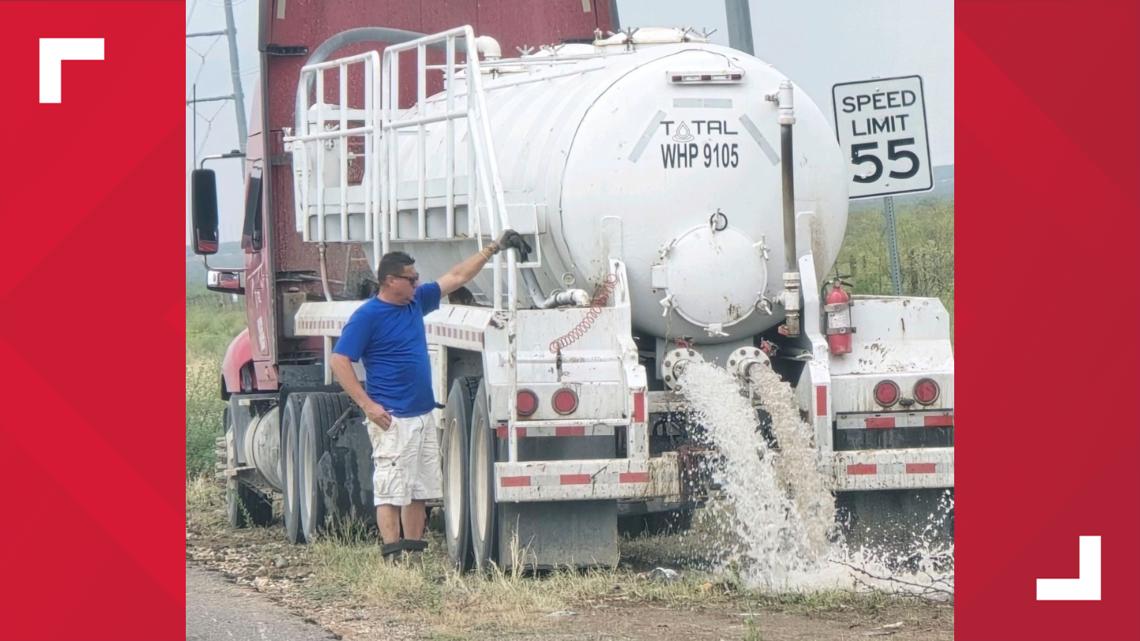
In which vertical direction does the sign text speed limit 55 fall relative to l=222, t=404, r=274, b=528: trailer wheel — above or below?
above

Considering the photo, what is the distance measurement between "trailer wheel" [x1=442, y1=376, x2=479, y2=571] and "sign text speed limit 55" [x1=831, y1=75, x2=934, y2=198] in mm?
3699

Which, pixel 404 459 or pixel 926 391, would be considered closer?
pixel 926 391

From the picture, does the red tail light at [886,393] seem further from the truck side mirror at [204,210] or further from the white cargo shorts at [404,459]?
the truck side mirror at [204,210]

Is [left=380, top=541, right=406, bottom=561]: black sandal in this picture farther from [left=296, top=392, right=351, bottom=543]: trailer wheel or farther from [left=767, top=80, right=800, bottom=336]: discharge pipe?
[left=296, top=392, right=351, bottom=543]: trailer wheel

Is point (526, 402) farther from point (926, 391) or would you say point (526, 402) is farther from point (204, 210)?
point (204, 210)

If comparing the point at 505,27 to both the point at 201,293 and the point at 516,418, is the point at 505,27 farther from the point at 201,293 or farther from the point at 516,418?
the point at 201,293

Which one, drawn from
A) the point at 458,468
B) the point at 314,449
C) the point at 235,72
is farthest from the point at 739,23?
the point at 235,72

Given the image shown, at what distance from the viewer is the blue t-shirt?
1078cm

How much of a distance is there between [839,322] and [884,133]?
3.64 meters

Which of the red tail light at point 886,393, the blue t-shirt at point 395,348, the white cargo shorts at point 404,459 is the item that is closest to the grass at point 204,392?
the white cargo shorts at point 404,459

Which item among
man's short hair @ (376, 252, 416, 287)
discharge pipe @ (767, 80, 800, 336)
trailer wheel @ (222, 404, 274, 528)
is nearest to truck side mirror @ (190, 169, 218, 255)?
trailer wheel @ (222, 404, 274, 528)

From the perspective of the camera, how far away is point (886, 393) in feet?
34.5

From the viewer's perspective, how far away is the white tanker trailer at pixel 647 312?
10.3m

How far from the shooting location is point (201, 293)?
7688cm
